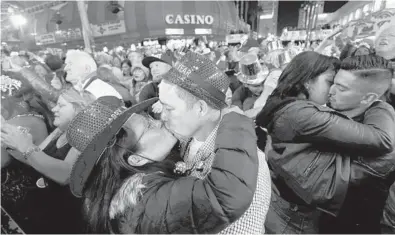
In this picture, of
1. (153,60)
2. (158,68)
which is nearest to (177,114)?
(158,68)

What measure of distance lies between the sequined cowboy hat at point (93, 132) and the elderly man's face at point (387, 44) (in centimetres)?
252

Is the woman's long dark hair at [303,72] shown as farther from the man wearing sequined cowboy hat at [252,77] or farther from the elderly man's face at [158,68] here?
the elderly man's face at [158,68]

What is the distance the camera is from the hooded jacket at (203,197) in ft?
2.59

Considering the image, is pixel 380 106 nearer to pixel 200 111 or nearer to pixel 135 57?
pixel 200 111

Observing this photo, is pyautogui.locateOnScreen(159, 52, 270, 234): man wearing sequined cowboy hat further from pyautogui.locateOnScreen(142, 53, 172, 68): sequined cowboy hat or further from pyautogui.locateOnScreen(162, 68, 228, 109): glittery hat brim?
pyautogui.locateOnScreen(142, 53, 172, 68): sequined cowboy hat

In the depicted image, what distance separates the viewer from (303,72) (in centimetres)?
157

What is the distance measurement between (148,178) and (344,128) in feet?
3.36

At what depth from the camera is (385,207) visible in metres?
1.40

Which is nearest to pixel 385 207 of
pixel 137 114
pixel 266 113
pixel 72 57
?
pixel 266 113

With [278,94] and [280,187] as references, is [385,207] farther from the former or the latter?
[278,94]

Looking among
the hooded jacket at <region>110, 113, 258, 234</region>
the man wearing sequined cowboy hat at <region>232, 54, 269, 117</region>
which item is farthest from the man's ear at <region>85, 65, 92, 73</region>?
the hooded jacket at <region>110, 113, 258, 234</region>

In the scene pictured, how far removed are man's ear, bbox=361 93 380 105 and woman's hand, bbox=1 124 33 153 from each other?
2.29 meters

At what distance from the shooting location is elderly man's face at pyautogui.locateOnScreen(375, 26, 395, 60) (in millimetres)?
2348

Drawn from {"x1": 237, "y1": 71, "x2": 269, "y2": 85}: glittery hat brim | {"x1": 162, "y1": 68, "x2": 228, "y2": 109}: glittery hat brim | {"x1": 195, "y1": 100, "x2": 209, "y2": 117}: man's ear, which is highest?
{"x1": 162, "y1": 68, "x2": 228, "y2": 109}: glittery hat brim
